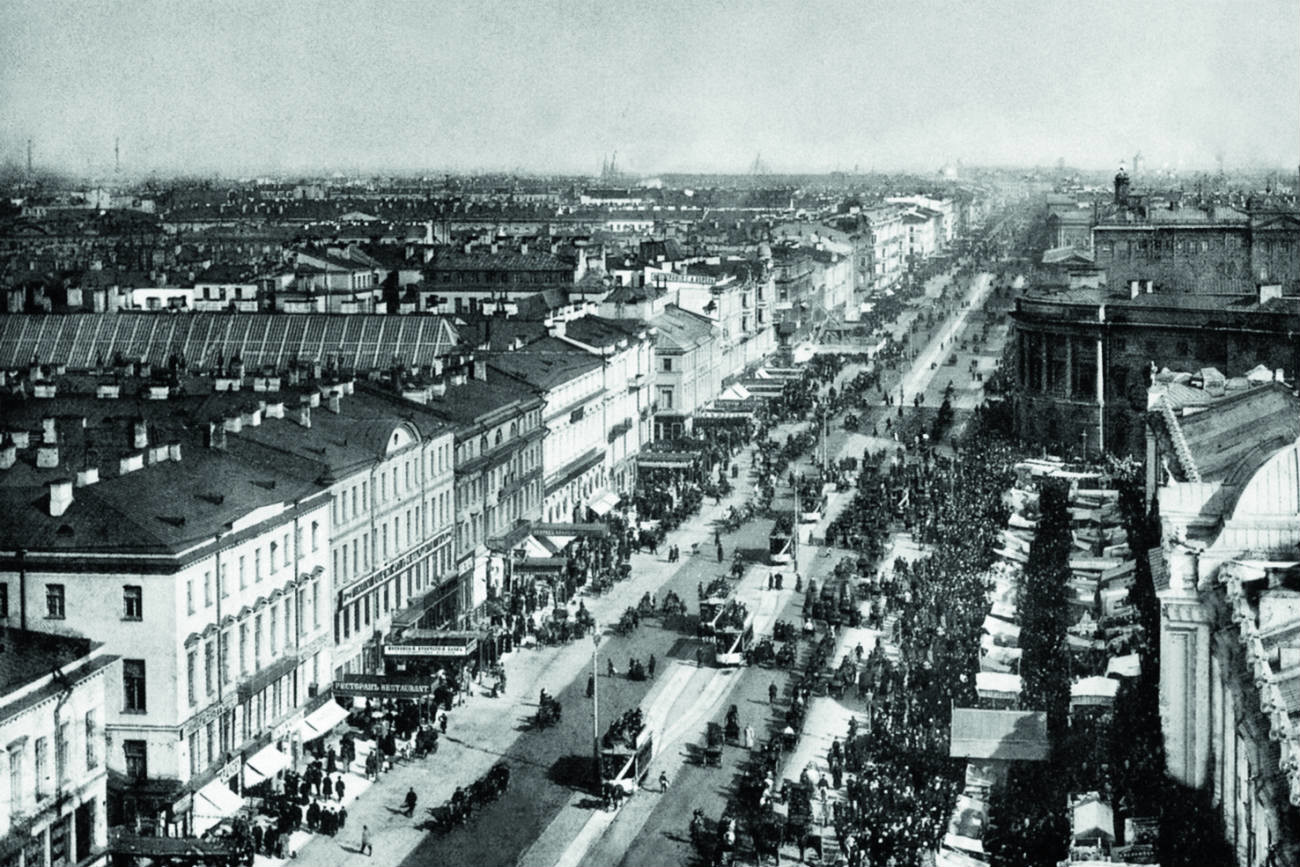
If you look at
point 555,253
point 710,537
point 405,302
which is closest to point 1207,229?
point 555,253

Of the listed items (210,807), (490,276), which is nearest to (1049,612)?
(210,807)

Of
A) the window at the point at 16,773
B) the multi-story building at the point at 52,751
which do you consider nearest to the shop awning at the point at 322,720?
the multi-story building at the point at 52,751

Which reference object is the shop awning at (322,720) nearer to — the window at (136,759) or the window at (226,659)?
the window at (226,659)

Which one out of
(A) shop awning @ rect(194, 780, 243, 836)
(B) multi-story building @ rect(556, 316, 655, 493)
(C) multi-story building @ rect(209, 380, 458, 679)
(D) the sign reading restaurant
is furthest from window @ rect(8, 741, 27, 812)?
(B) multi-story building @ rect(556, 316, 655, 493)

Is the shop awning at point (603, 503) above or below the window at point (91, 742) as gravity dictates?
below

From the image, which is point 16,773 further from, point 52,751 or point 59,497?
point 59,497

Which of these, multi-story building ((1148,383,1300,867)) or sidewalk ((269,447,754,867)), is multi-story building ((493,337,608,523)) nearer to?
sidewalk ((269,447,754,867))
